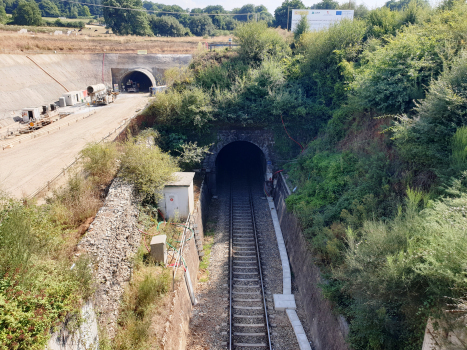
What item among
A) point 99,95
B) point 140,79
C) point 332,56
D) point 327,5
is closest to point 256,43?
point 332,56

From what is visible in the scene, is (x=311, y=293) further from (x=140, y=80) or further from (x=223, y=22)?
(x=223, y=22)

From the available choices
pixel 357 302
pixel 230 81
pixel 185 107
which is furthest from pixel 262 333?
pixel 230 81

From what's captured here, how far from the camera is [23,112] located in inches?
862

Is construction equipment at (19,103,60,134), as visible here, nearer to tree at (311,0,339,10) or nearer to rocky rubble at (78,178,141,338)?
rocky rubble at (78,178,141,338)

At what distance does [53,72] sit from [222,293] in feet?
100

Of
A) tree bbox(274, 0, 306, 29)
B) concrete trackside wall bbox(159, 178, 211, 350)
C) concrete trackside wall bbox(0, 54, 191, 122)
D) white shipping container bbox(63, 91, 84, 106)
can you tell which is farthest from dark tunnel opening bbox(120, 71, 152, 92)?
concrete trackside wall bbox(159, 178, 211, 350)

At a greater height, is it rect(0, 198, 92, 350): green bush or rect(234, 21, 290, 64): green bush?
rect(234, 21, 290, 64): green bush

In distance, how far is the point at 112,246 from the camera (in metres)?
9.45

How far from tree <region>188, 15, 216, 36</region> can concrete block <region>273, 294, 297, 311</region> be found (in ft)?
235

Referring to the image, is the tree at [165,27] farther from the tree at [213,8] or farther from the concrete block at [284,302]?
the concrete block at [284,302]

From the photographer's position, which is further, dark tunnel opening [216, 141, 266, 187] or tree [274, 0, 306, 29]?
tree [274, 0, 306, 29]

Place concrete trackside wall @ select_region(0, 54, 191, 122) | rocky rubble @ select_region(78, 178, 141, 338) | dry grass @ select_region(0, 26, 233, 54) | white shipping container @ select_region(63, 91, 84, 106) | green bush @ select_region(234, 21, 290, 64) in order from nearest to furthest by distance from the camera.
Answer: rocky rubble @ select_region(78, 178, 141, 338), green bush @ select_region(234, 21, 290, 64), concrete trackside wall @ select_region(0, 54, 191, 122), white shipping container @ select_region(63, 91, 84, 106), dry grass @ select_region(0, 26, 233, 54)

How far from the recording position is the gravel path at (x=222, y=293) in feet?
34.6

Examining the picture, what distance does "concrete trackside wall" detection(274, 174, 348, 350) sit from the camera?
8898 millimetres
